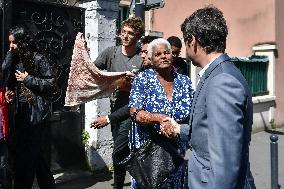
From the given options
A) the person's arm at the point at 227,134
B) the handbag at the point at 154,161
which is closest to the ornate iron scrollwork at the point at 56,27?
the handbag at the point at 154,161

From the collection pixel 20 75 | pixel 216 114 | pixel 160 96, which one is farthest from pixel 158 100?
pixel 216 114

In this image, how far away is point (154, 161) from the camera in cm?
373

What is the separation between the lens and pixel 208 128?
2.19 metres

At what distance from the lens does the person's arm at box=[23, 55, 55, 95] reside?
403 centimetres

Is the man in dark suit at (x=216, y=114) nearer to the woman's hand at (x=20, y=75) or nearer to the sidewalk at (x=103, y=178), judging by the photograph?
the woman's hand at (x=20, y=75)

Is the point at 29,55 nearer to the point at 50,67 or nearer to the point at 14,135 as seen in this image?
the point at 50,67

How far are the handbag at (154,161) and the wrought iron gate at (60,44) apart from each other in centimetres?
218

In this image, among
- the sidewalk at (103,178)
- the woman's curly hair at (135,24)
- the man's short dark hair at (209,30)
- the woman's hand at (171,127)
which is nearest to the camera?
the man's short dark hair at (209,30)

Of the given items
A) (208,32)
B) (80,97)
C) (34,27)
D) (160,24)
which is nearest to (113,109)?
(80,97)

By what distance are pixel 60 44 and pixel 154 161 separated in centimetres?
258

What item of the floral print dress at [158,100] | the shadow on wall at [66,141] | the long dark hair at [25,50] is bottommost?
the shadow on wall at [66,141]

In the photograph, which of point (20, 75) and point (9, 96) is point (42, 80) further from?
point (9, 96)

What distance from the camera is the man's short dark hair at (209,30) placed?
229 centimetres

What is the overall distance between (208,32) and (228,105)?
0.45m
